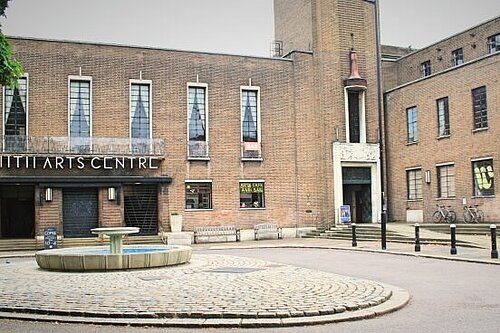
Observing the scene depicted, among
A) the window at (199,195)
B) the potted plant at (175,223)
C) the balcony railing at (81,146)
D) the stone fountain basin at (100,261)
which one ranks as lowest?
the stone fountain basin at (100,261)

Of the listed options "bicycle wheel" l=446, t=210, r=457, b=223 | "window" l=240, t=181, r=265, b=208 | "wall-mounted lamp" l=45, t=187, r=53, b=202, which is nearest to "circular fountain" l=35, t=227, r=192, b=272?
"wall-mounted lamp" l=45, t=187, r=53, b=202

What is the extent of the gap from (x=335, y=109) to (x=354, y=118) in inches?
63.3

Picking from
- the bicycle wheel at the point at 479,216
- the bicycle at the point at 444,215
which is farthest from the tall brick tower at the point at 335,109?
the bicycle wheel at the point at 479,216

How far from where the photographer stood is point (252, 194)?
109 ft

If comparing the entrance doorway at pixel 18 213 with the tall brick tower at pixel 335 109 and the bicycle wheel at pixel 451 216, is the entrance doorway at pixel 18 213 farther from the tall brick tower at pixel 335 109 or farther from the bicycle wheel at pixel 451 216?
the bicycle wheel at pixel 451 216

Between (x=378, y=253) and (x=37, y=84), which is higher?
(x=37, y=84)

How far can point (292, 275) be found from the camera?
1373cm

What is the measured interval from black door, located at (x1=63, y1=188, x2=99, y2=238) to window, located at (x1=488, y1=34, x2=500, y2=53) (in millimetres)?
23355

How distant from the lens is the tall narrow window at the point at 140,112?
3114cm

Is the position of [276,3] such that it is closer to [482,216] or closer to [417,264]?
[482,216]

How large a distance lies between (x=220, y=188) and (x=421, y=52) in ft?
56.7

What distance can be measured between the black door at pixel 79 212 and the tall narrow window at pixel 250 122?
27.4ft

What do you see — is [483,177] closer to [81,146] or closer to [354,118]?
[354,118]

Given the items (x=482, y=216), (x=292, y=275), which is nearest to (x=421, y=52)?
(x=482, y=216)
